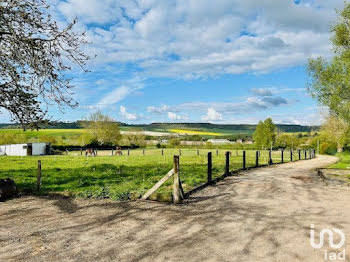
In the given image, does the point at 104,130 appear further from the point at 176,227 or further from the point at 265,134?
the point at 176,227

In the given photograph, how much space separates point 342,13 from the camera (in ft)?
90.7

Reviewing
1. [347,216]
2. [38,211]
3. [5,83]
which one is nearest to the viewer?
[347,216]

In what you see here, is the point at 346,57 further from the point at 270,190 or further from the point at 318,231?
the point at 318,231

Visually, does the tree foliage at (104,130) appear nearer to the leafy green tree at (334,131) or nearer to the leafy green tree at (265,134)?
the leafy green tree at (265,134)

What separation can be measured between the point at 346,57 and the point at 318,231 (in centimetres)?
2330

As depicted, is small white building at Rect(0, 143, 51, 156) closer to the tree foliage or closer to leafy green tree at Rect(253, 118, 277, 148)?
the tree foliage

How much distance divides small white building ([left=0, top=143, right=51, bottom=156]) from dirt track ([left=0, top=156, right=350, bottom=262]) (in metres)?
59.1

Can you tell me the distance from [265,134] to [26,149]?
73.4 meters

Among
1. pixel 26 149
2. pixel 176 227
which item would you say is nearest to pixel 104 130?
pixel 26 149

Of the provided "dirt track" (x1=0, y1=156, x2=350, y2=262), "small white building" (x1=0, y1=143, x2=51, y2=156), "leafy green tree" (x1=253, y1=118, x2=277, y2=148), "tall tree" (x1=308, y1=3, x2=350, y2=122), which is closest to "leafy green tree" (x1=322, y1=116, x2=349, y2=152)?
"leafy green tree" (x1=253, y1=118, x2=277, y2=148)

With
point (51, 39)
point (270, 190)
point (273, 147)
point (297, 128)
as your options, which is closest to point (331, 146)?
point (273, 147)

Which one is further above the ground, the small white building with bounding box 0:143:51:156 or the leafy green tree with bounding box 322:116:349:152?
the leafy green tree with bounding box 322:116:349:152

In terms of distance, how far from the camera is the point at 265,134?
104m

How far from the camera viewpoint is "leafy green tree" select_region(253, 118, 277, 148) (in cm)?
10369
